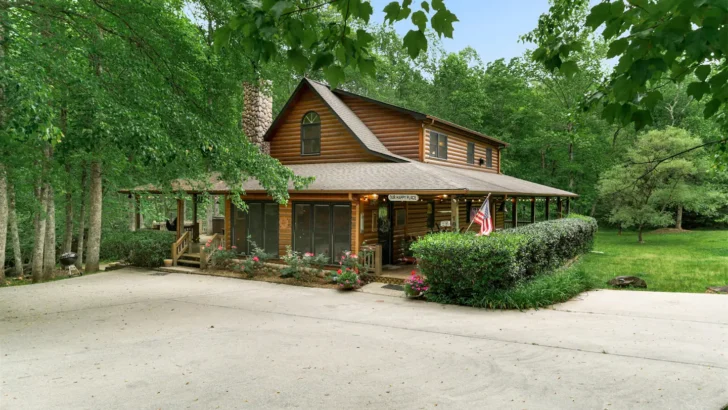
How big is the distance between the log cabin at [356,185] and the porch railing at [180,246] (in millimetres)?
47

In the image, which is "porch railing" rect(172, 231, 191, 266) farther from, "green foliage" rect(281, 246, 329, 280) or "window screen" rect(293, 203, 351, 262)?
"green foliage" rect(281, 246, 329, 280)

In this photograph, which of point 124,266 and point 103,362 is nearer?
point 103,362

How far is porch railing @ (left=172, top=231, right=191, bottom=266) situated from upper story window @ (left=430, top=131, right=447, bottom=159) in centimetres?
1005

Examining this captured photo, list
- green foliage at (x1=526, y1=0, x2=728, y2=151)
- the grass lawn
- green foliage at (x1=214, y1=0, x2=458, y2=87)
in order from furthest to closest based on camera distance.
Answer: the grass lawn
green foliage at (x1=214, y1=0, x2=458, y2=87)
green foliage at (x1=526, y1=0, x2=728, y2=151)

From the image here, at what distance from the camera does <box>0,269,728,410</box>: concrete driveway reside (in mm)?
4609

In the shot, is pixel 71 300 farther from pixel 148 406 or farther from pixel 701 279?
pixel 701 279

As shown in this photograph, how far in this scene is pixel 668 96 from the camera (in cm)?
3450

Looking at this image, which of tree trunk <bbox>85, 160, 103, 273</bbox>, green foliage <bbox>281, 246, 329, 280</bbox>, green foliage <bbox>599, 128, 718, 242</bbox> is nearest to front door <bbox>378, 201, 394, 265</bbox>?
green foliage <bbox>281, 246, 329, 280</bbox>

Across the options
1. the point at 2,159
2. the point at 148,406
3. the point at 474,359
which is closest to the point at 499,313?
the point at 474,359

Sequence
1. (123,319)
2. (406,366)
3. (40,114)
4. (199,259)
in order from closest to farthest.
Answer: (406,366), (40,114), (123,319), (199,259)

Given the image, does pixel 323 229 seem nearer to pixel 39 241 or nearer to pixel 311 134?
pixel 311 134

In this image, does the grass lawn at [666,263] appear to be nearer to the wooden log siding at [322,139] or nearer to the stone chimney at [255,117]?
the wooden log siding at [322,139]

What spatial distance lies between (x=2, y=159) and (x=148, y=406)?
9.37m

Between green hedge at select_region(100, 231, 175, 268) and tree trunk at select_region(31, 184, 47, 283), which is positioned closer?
tree trunk at select_region(31, 184, 47, 283)
